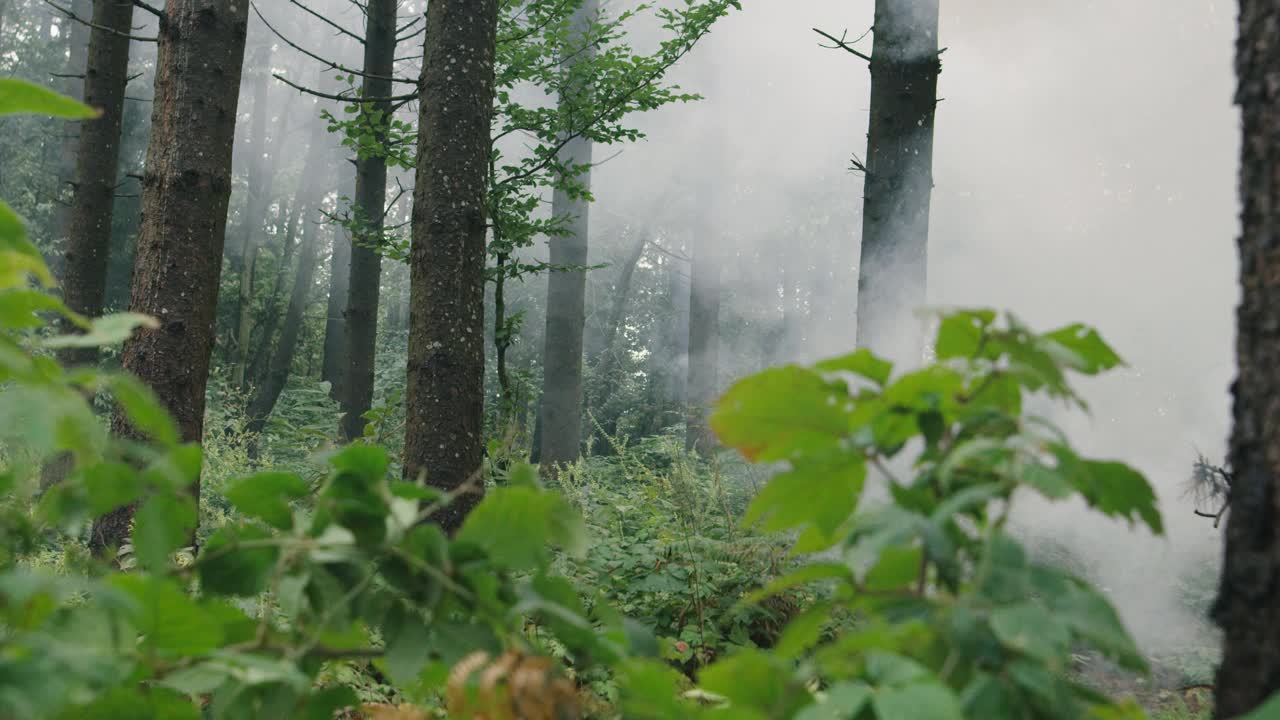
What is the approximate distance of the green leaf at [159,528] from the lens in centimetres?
68

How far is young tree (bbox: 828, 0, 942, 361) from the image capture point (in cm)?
602

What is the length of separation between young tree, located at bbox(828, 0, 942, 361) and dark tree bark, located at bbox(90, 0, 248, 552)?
4039 millimetres

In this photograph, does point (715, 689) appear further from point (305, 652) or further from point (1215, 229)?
point (1215, 229)

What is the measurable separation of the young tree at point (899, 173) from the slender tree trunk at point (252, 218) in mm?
13518

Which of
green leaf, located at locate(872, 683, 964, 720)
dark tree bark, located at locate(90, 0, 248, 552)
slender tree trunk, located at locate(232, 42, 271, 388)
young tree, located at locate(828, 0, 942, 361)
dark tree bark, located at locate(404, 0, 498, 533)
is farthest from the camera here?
slender tree trunk, located at locate(232, 42, 271, 388)

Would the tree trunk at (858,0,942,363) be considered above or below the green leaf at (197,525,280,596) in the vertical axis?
above

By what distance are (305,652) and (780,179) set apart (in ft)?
84.2

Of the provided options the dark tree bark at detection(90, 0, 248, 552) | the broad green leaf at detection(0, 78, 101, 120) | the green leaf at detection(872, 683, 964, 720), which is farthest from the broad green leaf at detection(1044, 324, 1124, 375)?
the dark tree bark at detection(90, 0, 248, 552)

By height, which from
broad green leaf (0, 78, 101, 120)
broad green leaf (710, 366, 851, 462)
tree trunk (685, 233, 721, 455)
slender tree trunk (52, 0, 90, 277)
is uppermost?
slender tree trunk (52, 0, 90, 277)

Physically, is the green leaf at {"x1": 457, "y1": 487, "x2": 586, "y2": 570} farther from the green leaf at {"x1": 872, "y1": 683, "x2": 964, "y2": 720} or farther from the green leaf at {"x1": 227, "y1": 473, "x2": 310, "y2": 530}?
the green leaf at {"x1": 872, "y1": 683, "x2": 964, "y2": 720}

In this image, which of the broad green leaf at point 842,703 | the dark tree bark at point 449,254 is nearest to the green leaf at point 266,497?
the broad green leaf at point 842,703

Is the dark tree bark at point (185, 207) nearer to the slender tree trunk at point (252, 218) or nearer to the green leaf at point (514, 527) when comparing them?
the green leaf at point (514, 527)

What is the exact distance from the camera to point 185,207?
13.1ft

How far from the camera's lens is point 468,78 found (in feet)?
14.1
